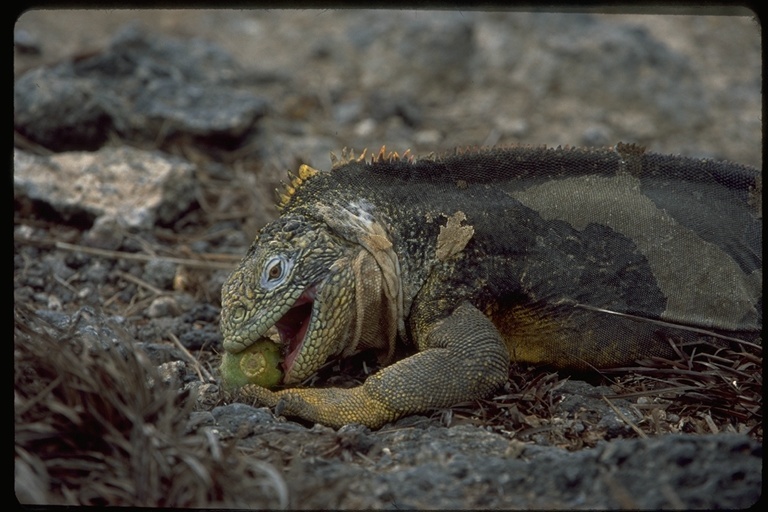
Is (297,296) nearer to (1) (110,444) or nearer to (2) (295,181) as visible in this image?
(2) (295,181)

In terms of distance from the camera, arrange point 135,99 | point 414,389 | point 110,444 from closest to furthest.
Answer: point 110,444
point 414,389
point 135,99

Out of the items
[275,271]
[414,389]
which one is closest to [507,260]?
[414,389]

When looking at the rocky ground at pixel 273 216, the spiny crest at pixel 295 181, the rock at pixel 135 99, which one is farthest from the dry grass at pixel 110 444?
the rock at pixel 135 99

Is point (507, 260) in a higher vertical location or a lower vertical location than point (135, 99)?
lower

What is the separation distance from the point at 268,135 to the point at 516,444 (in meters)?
5.02

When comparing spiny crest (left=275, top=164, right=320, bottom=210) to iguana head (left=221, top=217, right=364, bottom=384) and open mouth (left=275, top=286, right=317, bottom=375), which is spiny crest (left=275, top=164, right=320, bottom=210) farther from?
open mouth (left=275, top=286, right=317, bottom=375)

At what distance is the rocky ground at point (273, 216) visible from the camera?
2875 millimetres

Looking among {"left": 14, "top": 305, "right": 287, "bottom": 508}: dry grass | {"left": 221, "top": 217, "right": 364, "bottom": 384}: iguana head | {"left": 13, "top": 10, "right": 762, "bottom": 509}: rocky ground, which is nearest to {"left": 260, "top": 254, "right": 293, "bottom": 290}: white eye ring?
{"left": 221, "top": 217, "right": 364, "bottom": 384}: iguana head

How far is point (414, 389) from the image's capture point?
3.79m

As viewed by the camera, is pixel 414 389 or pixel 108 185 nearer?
pixel 414 389

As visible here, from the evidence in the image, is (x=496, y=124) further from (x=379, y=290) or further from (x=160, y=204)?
(x=379, y=290)

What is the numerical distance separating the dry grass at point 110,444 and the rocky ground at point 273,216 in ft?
0.03

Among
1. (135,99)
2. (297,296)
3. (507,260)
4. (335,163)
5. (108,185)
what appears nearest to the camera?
(297,296)

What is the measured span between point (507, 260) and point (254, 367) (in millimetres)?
1321
